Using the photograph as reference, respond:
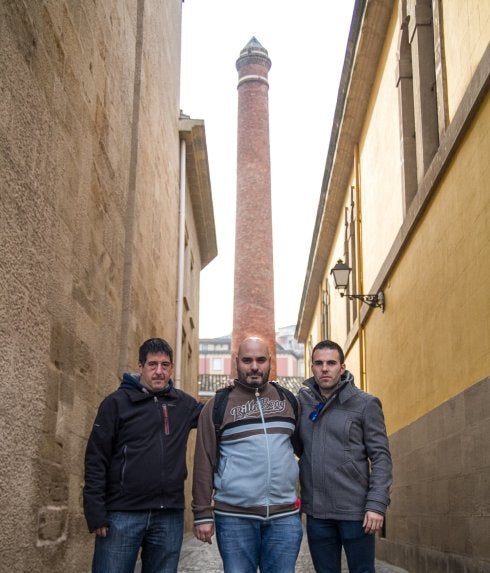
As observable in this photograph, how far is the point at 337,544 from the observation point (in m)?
→ 4.45

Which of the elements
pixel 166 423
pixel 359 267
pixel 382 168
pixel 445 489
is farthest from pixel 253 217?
pixel 166 423

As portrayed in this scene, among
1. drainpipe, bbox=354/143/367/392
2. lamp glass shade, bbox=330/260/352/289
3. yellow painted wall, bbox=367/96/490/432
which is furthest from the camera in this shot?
drainpipe, bbox=354/143/367/392

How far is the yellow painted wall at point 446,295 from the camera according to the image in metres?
6.52

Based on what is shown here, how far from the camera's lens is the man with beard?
4141mm

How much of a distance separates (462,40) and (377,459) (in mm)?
4687

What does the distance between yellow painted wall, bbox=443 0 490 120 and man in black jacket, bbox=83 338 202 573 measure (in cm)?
399

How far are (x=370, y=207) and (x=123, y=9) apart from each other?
614 centimetres

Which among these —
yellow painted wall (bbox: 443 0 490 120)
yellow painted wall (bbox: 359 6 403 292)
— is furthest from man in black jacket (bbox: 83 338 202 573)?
yellow painted wall (bbox: 359 6 403 292)

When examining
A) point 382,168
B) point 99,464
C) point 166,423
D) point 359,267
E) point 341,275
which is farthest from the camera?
point 359,267

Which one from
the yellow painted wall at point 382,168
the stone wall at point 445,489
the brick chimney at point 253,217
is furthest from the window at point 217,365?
the stone wall at point 445,489

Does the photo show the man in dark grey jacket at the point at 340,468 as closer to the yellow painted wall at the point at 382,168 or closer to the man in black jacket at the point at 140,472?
the man in black jacket at the point at 140,472

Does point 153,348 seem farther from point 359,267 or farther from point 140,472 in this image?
point 359,267

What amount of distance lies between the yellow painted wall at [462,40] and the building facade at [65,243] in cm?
320

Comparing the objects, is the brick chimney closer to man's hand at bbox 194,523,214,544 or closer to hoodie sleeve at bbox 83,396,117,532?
hoodie sleeve at bbox 83,396,117,532
